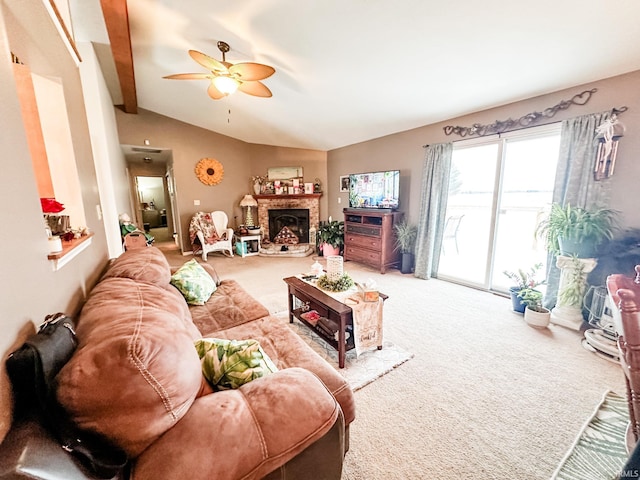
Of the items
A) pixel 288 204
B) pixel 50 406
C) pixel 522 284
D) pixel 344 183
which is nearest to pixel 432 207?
pixel 522 284

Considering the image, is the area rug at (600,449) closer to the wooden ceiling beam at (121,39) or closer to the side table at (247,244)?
the wooden ceiling beam at (121,39)

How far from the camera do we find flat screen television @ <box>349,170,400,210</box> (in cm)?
419

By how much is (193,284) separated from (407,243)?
320cm

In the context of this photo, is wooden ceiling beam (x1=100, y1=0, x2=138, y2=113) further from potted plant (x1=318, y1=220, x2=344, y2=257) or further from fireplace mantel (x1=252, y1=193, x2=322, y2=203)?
potted plant (x1=318, y1=220, x2=344, y2=257)

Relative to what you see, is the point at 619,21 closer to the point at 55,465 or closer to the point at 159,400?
the point at 159,400

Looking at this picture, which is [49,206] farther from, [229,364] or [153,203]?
[153,203]

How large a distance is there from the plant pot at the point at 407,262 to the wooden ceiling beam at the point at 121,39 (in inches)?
166

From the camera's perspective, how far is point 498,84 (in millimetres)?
2609

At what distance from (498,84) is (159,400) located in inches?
140

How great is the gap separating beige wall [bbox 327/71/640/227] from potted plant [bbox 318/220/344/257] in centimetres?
56

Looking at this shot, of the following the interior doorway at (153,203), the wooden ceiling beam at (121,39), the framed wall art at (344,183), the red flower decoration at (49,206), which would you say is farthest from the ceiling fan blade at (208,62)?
the interior doorway at (153,203)

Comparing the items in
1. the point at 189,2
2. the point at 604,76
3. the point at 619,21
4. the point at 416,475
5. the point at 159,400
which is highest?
the point at 189,2

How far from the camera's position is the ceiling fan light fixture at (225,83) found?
8.27 ft

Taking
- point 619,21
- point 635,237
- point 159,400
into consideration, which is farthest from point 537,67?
point 159,400
